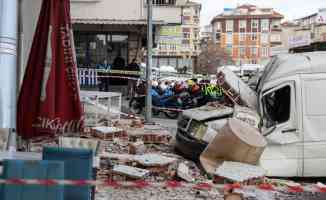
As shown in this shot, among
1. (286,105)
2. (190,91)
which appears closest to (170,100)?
(190,91)

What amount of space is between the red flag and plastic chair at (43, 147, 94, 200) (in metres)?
1.88

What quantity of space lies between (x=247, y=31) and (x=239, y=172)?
13186 centimetres

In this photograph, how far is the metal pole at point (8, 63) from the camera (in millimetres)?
5562

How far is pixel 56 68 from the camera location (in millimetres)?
6750

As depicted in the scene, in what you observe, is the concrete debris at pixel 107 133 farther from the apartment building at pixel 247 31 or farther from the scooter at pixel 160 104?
the apartment building at pixel 247 31

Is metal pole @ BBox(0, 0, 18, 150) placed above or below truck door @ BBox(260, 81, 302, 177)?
above

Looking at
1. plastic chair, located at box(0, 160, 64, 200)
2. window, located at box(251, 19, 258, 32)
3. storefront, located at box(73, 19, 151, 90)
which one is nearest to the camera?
plastic chair, located at box(0, 160, 64, 200)

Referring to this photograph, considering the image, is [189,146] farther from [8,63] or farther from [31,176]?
[31,176]

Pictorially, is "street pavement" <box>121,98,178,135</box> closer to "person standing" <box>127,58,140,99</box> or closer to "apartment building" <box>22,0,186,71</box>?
"person standing" <box>127,58,140,99</box>

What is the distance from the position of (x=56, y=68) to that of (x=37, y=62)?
474mm

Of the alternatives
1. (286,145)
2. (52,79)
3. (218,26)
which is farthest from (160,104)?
(218,26)

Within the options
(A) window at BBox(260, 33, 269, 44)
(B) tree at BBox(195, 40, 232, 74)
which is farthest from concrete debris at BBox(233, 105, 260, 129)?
(A) window at BBox(260, 33, 269, 44)

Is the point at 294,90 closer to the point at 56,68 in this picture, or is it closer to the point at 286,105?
the point at 286,105

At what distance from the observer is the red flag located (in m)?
6.73
